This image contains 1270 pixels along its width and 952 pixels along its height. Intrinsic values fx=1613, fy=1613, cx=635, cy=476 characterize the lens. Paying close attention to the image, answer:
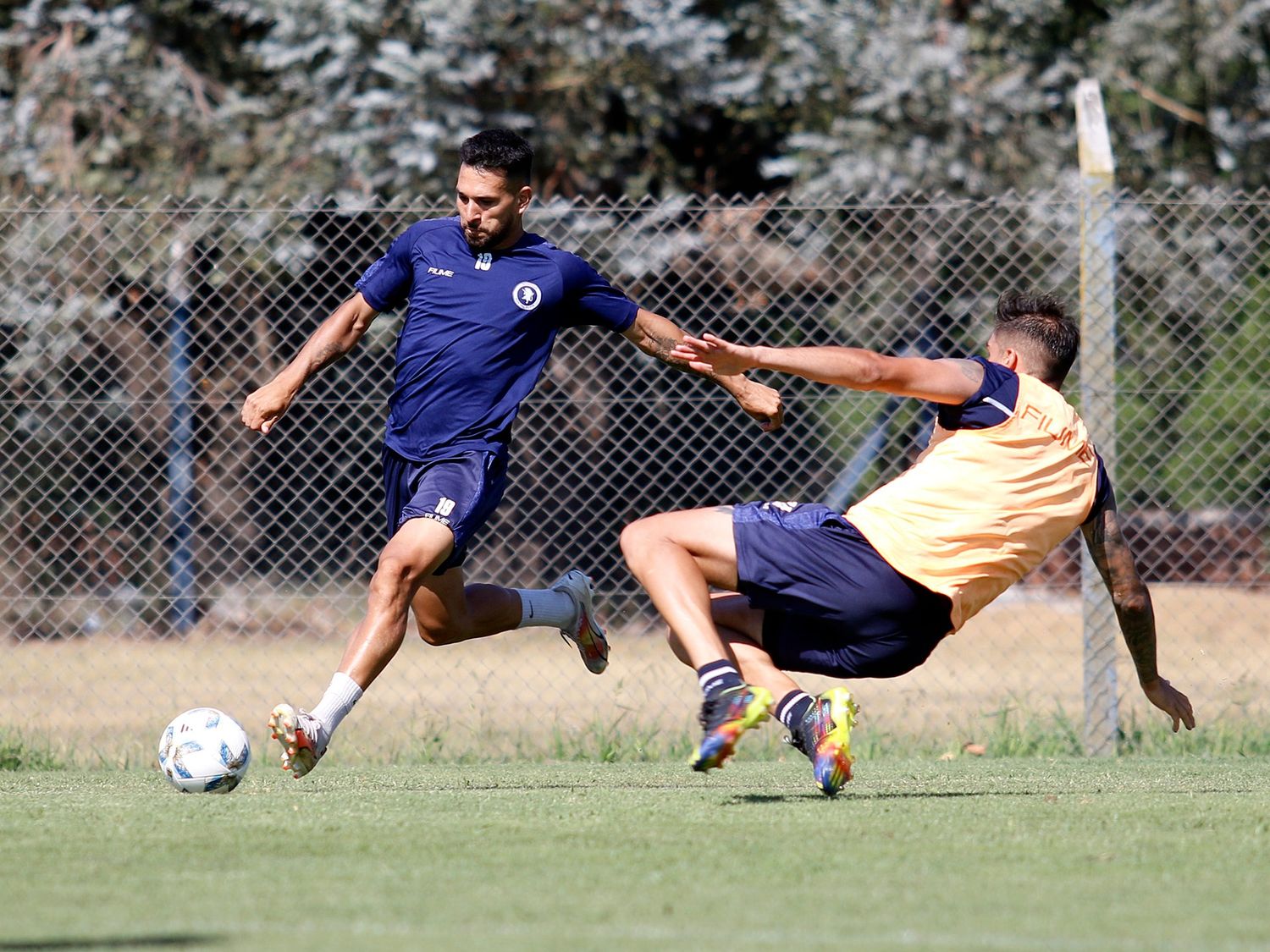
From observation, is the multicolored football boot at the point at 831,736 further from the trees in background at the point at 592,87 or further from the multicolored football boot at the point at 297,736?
the trees in background at the point at 592,87

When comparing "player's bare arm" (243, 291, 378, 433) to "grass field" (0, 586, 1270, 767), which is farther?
"grass field" (0, 586, 1270, 767)

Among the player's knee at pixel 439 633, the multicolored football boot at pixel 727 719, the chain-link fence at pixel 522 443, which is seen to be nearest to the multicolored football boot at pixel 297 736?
the player's knee at pixel 439 633

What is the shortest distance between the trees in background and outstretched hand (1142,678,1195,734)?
19.8ft

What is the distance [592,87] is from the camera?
11023 mm

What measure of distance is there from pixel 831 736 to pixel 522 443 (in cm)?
384

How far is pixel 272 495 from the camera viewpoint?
847 centimetres

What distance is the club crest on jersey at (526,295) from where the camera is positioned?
5.37 m

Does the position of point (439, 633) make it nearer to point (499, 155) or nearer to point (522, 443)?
point (499, 155)

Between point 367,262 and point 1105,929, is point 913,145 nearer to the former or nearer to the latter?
point 367,262

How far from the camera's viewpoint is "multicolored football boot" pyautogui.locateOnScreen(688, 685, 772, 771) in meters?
4.17

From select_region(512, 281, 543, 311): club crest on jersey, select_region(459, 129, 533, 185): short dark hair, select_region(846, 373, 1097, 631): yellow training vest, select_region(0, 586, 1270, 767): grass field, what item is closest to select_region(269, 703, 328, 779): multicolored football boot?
select_region(512, 281, 543, 311): club crest on jersey

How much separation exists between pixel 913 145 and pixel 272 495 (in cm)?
487

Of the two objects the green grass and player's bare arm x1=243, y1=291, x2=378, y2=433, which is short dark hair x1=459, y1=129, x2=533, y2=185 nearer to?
player's bare arm x1=243, y1=291, x2=378, y2=433

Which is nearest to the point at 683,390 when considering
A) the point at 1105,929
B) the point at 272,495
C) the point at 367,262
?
the point at 367,262
